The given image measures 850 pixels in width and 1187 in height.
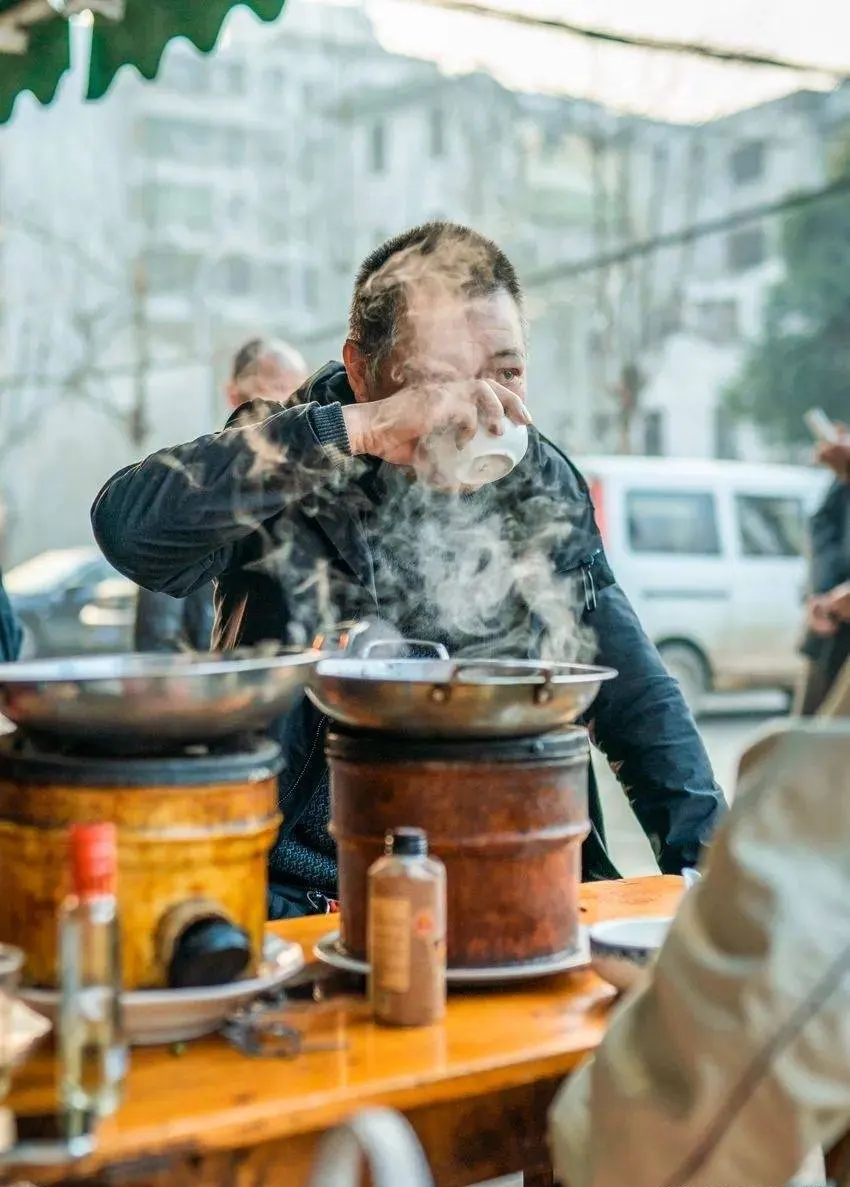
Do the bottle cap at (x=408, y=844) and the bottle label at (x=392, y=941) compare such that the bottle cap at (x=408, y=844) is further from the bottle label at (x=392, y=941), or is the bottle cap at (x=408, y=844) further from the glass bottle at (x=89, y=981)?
the glass bottle at (x=89, y=981)

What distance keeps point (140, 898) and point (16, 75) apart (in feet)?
10.0

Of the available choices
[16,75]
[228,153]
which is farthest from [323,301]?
[16,75]

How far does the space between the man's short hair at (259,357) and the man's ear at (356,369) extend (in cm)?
229

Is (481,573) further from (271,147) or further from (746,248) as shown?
(746,248)

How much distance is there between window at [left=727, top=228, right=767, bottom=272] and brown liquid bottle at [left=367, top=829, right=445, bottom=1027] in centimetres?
2697

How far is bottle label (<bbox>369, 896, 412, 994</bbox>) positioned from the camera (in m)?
1.83

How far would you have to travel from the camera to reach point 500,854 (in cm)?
201

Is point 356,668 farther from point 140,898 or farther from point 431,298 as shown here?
point 431,298

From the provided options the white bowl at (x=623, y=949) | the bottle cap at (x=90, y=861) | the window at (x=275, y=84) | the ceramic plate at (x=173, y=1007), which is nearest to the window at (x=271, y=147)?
the window at (x=275, y=84)

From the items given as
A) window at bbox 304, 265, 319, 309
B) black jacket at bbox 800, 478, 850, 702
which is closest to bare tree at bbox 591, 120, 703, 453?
window at bbox 304, 265, 319, 309

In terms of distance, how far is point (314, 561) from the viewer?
2.98 m

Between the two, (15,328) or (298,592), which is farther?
(15,328)

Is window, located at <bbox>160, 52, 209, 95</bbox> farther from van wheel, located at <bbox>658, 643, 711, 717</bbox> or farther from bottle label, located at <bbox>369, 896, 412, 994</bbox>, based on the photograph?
bottle label, located at <bbox>369, 896, 412, 994</bbox>

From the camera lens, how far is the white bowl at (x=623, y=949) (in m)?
1.94
